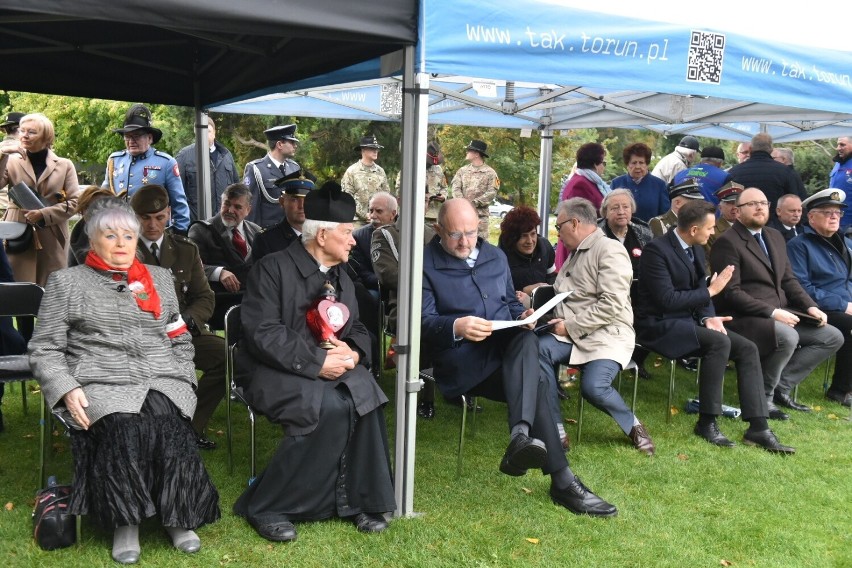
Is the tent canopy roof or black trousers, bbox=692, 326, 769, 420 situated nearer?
the tent canopy roof

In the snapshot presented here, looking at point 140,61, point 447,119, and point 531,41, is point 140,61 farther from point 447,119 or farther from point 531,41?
point 447,119

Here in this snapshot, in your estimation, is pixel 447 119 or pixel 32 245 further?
pixel 447 119

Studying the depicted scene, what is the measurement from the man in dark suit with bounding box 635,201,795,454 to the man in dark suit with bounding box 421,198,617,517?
121 centimetres

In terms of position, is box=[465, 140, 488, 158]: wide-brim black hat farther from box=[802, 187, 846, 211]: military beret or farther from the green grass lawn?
the green grass lawn

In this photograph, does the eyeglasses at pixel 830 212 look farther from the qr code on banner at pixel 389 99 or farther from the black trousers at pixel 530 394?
the qr code on banner at pixel 389 99

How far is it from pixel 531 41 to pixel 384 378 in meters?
3.44

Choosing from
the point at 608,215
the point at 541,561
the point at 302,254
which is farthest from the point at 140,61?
the point at 541,561

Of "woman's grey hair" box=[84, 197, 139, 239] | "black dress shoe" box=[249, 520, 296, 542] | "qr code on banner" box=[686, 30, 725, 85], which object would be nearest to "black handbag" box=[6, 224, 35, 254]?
"woman's grey hair" box=[84, 197, 139, 239]

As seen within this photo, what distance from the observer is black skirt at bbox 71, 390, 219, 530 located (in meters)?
3.24

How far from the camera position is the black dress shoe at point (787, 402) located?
6.08 meters

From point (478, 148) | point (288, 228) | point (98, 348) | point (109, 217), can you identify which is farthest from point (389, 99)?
point (98, 348)

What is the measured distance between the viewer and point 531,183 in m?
24.5

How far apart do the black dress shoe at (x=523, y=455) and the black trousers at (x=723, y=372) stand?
1.94 m

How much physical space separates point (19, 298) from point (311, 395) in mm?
1821
